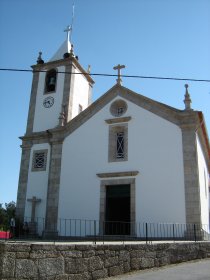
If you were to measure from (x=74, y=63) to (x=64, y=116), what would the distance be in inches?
154

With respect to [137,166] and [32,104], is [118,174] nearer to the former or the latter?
[137,166]

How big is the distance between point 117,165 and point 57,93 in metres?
6.74

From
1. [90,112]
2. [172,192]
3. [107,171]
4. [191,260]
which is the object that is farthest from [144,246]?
[90,112]

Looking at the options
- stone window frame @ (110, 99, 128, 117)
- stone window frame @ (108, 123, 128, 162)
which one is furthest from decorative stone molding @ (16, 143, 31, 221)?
stone window frame @ (110, 99, 128, 117)

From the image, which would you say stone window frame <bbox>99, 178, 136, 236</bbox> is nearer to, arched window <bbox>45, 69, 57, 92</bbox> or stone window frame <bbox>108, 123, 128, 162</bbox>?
stone window frame <bbox>108, 123, 128, 162</bbox>

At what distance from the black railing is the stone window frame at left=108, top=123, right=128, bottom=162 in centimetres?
297

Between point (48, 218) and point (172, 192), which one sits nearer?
point (172, 192)

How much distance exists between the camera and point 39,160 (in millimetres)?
18219

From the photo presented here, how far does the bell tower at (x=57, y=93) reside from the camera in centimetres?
1944

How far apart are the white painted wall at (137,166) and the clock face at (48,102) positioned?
3.50 meters

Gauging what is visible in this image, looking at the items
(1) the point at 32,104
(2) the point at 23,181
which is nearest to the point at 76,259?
(2) the point at 23,181

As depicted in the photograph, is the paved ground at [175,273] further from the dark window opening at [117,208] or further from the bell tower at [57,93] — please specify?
the bell tower at [57,93]

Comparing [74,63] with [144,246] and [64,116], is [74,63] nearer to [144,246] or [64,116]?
[64,116]

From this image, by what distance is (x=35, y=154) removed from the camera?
1842cm
